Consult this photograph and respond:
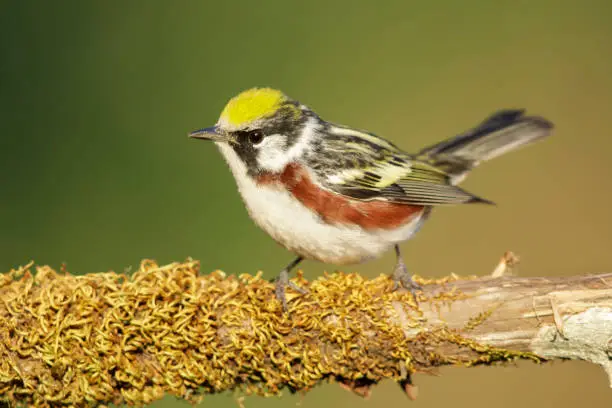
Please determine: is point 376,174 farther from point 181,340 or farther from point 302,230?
point 181,340

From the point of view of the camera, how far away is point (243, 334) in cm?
279

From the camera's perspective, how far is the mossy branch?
8.85 feet

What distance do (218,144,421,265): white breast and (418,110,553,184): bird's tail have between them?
3.26 ft

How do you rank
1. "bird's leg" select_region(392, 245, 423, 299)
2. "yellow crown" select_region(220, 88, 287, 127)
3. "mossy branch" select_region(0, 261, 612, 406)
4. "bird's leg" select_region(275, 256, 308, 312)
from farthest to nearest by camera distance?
"yellow crown" select_region(220, 88, 287, 127) < "bird's leg" select_region(392, 245, 423, 299) < "bird's leg" select_region(275, 256, 308, 312) < "mossy branch" select_region(0, 261, 612, 406)

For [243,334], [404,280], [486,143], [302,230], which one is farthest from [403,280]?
[486,143]

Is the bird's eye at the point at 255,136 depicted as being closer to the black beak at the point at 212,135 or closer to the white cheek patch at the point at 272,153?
the white cheek patch at the point at 272,153

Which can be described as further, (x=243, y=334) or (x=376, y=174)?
(x=376, y=174)

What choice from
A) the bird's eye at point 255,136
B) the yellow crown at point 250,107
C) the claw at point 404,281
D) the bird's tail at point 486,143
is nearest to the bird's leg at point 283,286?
the claw at point 404,281

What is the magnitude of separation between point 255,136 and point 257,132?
2 cm

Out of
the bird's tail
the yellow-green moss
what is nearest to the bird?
the yellow-green moss

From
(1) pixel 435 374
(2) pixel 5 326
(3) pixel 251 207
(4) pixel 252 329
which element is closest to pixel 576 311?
(1) pixel 435 374

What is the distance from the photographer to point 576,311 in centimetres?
266

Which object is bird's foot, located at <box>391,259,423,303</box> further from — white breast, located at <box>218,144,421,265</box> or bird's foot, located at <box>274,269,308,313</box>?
bird's foot, located at <box>274,269,308,313</box>

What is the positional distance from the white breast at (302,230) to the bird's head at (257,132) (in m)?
0.07
